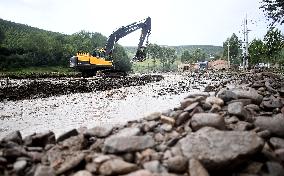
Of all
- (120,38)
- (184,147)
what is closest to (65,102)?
(184,147)

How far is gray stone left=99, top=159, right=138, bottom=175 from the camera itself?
5059mm

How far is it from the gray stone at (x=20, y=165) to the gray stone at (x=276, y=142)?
4.53 meters

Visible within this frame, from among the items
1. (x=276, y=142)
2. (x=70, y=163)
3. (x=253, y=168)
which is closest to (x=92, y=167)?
(x=70, y=163)

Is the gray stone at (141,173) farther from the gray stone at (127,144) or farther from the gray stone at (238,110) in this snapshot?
the gray stone at (238,110)

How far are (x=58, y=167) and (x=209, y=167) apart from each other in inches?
103

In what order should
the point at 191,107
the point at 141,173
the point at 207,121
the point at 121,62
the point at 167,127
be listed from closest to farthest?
the point at 141,173, the point at 207,121, the point at 167,127, the point at 191,107, the point at 121,62

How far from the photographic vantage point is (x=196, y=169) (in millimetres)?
4977

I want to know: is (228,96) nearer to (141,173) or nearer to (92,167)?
(141,173)

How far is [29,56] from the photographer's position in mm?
76688

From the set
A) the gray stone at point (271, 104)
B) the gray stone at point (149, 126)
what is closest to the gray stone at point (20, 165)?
the gray stone at point (149, 126)

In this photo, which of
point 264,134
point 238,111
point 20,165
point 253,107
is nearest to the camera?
point 20,165

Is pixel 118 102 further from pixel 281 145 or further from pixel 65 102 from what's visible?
pixel 281 145

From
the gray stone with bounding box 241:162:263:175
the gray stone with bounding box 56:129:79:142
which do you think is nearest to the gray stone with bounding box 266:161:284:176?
the gray stone with bounding box 241:162:263:175

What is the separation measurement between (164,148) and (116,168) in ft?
3.42
